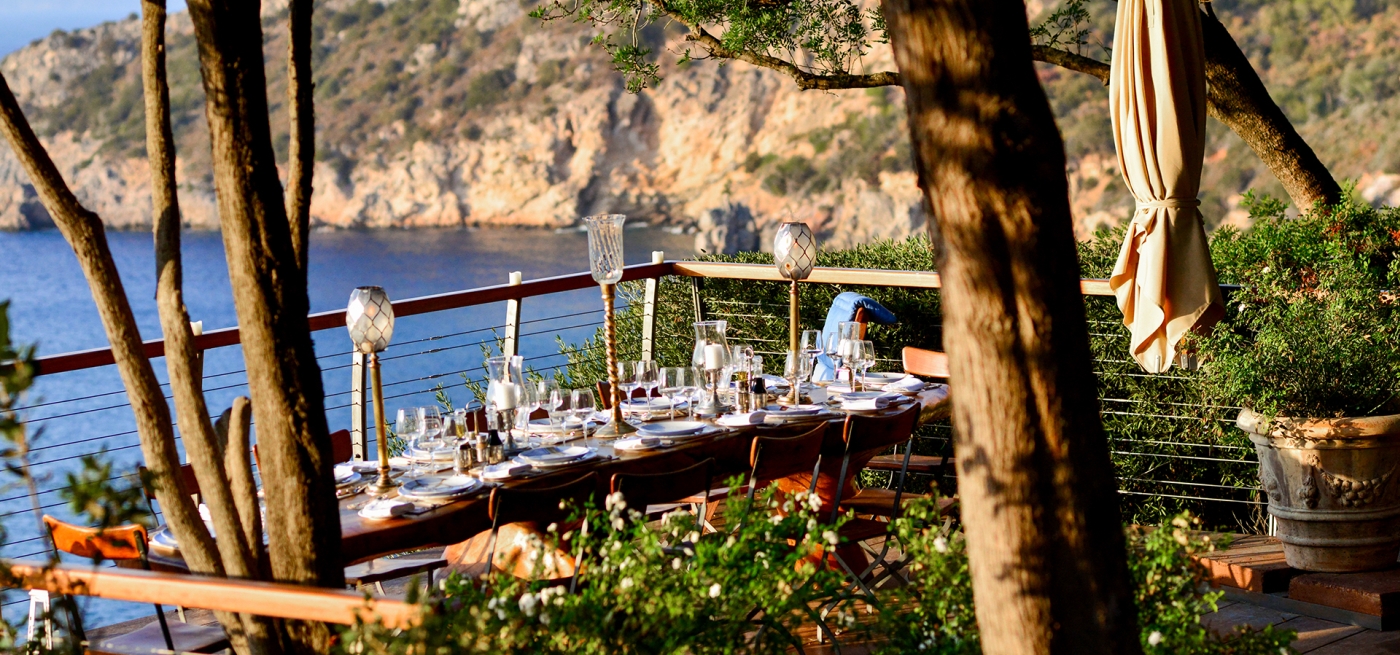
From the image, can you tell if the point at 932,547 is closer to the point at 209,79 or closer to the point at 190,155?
the point at 209,79

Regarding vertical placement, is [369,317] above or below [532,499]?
above

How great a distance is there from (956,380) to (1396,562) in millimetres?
3185

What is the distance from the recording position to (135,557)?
3.22 meters

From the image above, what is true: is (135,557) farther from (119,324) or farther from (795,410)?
(795,410)

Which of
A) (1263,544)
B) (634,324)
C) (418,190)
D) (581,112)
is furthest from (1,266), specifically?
(1263,544)

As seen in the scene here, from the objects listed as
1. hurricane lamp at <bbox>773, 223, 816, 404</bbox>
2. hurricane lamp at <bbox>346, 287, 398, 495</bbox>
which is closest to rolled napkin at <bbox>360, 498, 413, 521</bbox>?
hurricane lamp at <bbox>346, 287, 398, 495</bbox>

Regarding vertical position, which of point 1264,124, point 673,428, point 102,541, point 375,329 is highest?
point 1264,124

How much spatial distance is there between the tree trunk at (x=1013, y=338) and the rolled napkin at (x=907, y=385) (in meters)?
2.46

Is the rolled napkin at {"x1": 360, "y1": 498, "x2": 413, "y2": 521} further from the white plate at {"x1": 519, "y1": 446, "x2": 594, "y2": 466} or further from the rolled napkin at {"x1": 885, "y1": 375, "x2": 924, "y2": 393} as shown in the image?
the rolled napkin at {"x1": 885, "y1": 375, "x2": 924, "y2": 393}

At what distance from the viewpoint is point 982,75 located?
1.95m

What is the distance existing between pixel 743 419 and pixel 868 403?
1.57ft

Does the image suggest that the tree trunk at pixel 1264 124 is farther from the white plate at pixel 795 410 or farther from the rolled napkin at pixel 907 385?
the white plate at pixel 795 410

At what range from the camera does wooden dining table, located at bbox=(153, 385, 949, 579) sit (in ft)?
10.5

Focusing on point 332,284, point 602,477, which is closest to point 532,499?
point 602,477
